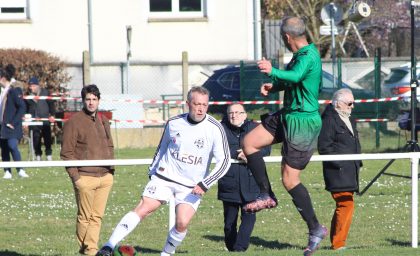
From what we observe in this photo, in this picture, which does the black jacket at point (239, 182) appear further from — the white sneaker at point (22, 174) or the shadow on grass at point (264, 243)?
the white sneaker at point (22, 174)

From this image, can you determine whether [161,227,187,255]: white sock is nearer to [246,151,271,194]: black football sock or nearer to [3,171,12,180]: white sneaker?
[246,151,271,194]: black football sock

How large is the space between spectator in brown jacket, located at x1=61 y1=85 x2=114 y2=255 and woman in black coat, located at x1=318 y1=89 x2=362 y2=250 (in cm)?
242

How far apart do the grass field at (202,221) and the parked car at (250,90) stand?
6.97 metres

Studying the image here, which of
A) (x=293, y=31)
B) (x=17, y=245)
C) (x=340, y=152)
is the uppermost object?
(x=293, y=31)

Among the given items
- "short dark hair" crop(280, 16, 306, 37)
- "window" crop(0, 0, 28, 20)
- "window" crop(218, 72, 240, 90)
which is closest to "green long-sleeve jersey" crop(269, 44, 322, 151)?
"short dark hair" crop(280, 16, 306, 37)

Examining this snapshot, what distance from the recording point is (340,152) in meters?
12.7

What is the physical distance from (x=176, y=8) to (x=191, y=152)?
77.4 ft

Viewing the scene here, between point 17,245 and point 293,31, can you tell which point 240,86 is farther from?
point 293,31

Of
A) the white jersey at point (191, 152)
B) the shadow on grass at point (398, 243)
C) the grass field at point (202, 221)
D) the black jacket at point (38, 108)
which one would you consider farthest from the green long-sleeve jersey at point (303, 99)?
the black jacket at point (38, 108)

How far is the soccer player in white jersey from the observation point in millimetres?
10133

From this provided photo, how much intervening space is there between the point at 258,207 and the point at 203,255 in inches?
31.4

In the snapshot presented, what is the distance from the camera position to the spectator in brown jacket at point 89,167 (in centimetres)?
1184

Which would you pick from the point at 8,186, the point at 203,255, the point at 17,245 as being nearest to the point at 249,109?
the point at 8,186

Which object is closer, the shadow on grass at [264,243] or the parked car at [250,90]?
the shadow on grass at [264,243]
